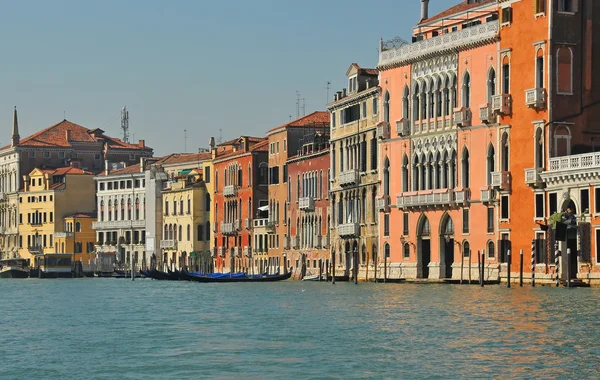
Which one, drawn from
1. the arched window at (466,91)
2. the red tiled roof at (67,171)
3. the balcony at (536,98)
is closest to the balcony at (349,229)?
the arched window at (466,91)

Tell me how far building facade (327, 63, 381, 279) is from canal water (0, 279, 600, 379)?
15.2 m

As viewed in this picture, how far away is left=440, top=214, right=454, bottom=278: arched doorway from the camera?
5491cm

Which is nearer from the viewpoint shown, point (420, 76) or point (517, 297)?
point (517, 297)

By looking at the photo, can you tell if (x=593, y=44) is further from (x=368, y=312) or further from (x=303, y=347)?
(x=303, y=347)

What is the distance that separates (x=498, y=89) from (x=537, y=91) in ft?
9.28

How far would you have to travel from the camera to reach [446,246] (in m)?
55.3

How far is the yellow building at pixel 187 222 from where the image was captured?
8731 centimetres

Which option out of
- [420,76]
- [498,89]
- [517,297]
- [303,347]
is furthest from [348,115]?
[303,347]

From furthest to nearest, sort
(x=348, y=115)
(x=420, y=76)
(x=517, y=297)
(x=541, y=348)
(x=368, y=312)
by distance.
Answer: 1. (x=348, y=115)
2. (x=420, y=76)
3. (x=517, y=297)
4. (x=368, y=312)
5. (x=541, y=348)

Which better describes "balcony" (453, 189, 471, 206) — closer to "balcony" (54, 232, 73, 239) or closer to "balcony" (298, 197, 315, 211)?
"balcony" (298, 197, 315, 211)

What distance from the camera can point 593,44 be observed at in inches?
1927

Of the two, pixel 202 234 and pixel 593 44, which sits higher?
pixel 593 44

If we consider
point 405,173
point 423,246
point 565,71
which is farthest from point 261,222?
point 565,71

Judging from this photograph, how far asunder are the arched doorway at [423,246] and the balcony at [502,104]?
6785mm
